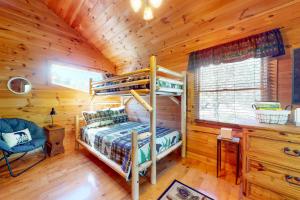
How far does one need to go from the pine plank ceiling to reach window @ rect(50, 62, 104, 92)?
0.84 meters

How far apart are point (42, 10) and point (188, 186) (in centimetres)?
443

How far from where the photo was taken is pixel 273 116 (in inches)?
57.1

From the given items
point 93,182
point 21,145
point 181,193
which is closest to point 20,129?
point 21,145

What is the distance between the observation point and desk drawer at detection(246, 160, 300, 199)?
1.25 metres

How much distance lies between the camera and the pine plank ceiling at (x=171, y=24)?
1.72 m

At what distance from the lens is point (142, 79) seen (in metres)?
2.12

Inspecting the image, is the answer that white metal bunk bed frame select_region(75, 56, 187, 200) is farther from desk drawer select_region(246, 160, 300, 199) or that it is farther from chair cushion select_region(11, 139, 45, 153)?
desk drawer select_region(246, 160, 300, 199)

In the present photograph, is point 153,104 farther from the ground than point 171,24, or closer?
closer

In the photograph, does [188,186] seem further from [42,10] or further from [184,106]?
[42,10]

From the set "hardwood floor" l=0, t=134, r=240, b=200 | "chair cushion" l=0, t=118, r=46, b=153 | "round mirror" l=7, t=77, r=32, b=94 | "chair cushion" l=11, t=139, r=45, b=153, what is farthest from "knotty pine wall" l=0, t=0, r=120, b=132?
"hardwood floor" l=0, t=134, r=240, b=200

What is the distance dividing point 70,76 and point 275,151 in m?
4.04

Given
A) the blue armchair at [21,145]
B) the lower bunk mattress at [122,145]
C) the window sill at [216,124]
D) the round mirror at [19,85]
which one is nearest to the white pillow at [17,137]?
the blue armchair at [21,145]

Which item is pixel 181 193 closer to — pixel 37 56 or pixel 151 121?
pixel 151 121

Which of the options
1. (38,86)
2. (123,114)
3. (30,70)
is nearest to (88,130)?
(123,114)
